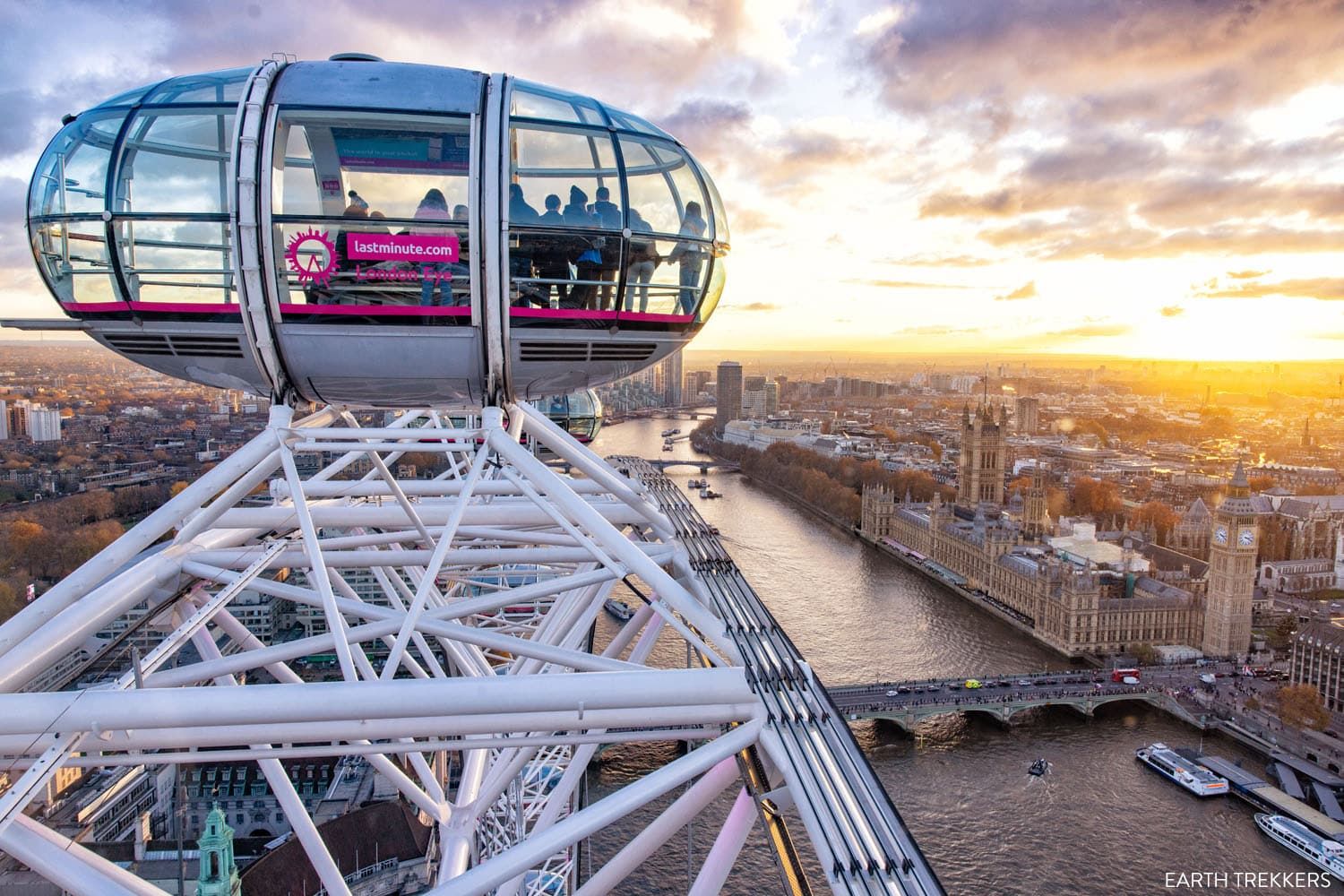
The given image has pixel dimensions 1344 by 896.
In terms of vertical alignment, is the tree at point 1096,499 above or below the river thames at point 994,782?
above

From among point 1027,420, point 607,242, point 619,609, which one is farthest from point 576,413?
point 1027,420

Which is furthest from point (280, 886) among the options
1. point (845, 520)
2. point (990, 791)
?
point (845, 520)

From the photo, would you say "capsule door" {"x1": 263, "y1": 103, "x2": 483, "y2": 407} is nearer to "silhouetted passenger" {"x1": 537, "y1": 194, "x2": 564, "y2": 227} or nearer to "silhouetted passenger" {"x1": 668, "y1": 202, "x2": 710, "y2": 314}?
"silhouetted passenger" {"x1": 537, "y1": 194, "x2": 564, "y2": 227}

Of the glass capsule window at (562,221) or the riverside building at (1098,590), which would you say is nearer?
the glass capsule window at (562,221)

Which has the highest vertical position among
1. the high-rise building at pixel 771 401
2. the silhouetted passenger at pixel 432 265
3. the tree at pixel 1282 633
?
the silhouetted passenger at pixel 432 265

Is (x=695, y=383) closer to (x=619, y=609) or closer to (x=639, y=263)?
(x=619, y=609)

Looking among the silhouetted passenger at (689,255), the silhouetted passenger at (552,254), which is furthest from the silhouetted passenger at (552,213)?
the silhouetted passenger at (689,255)

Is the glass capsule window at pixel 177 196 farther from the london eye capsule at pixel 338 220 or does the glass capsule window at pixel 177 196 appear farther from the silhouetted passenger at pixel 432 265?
the silhouetted passenger at pixel 432 265
